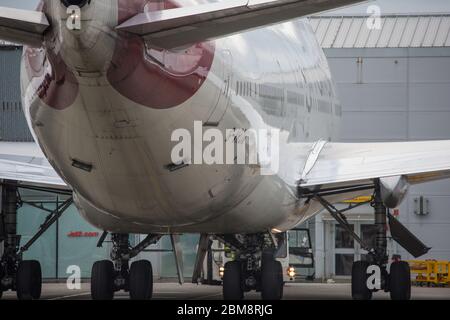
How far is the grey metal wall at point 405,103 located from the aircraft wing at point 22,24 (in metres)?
28.7

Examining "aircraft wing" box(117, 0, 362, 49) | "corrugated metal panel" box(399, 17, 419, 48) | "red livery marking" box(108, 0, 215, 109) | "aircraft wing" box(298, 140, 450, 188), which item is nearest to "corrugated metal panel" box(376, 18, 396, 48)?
"corrugated metal panel" box(399, 17, 419, 48)

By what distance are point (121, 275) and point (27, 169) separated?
8.86 feet

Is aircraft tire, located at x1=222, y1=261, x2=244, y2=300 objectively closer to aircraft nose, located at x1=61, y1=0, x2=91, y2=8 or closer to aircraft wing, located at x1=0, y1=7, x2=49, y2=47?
aircraft wing, located at x1=0, y1=7, x2=49, y2=47

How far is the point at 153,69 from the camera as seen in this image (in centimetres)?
1488

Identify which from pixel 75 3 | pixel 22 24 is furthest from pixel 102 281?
pixel 75 3

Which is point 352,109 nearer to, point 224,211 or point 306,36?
point 306,36

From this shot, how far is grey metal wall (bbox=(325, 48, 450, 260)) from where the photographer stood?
41.5 m

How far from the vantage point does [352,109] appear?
43062 mm

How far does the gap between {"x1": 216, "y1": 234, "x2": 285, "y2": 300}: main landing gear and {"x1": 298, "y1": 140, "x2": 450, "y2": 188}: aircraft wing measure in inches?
58.8

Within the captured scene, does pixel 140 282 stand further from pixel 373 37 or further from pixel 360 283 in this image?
pixel 373 37

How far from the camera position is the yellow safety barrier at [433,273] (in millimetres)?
36094

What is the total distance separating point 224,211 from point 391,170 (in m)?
3.41

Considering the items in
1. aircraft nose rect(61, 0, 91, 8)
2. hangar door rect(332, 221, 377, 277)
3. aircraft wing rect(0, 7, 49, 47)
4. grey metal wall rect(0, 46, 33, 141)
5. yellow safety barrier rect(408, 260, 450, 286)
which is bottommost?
yellow safety barrier rect(408, 260, 450, 286)
